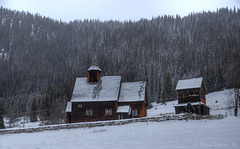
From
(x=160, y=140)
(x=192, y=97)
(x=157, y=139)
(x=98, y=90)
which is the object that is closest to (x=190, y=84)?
(x=192, y=97)

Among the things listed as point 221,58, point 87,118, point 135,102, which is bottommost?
point 87,118

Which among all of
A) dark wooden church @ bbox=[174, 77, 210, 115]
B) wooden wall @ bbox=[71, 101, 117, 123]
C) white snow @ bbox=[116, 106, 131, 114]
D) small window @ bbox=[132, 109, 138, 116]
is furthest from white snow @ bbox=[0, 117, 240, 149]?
dark wooden church @ bbox=[174, 77, 210, 115]

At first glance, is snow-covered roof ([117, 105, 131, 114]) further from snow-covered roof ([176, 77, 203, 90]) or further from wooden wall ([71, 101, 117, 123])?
snow-covered roof ([176, 77, 203, 90])

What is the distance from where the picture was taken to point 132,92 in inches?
1873

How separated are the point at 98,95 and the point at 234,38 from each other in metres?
148

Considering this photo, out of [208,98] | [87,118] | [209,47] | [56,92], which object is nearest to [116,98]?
[87,118]

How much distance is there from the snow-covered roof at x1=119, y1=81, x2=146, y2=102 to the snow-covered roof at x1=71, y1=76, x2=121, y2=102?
154cm

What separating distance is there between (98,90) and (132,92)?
6.85 metres

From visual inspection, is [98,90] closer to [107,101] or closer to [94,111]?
[107,101]

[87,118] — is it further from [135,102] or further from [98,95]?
[135,102]

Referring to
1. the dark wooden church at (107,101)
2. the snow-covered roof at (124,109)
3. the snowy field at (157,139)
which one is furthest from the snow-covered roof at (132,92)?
the snowy field at (157,139)

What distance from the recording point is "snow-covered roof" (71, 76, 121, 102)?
153ft

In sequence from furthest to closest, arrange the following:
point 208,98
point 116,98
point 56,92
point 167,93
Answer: point 56,92 → point 167,93 → point 208,98 → point 116,98

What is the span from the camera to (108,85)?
159 ft
